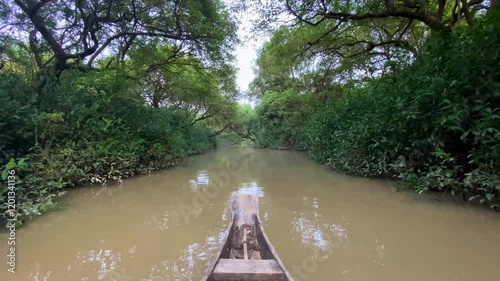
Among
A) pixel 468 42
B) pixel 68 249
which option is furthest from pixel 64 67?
pixel 468 42

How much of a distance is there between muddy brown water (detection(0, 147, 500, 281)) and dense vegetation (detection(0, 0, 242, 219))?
764mm

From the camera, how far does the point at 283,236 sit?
11.7 feet

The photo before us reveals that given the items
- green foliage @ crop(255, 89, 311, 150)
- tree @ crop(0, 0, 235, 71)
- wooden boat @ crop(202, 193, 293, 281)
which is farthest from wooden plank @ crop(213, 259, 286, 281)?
green foliage @ crop(255, 89, 311, 150)

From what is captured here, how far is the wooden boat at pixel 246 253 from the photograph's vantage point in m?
1.97

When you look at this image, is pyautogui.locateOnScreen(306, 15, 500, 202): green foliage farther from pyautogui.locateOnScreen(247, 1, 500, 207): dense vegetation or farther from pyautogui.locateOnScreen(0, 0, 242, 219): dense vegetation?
pyautogui.locateOnScreen(0, 0, 242, 219): dense vegetation

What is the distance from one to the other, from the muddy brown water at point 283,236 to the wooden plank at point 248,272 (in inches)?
24.8

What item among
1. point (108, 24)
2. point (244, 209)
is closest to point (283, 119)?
point (108, 24)

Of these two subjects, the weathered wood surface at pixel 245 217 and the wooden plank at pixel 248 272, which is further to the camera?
the weathered wood surface at pixel 245 217

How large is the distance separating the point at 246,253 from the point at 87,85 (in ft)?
21.7

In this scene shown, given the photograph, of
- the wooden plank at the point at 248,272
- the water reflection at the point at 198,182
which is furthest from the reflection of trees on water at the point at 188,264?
the water reflection at the point at 198,182

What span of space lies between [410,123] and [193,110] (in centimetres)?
1595

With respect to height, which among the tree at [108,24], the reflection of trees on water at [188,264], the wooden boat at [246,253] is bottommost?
the reflection of trees on water at [188,264]

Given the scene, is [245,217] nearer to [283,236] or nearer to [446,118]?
[283,236]

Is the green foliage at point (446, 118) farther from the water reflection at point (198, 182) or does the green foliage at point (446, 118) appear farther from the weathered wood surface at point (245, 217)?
the water reflection at point (198, 182)
